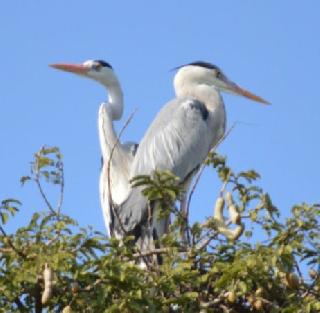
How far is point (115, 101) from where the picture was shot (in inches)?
347

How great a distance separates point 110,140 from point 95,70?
1055 millimetres

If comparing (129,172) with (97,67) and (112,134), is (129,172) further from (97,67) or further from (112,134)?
(97,67)

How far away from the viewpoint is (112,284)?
4.46 metres

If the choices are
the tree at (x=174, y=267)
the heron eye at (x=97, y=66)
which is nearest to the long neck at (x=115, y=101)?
the heron eye at (x=97, y=66)

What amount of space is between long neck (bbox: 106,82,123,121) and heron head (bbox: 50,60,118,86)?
48 mm

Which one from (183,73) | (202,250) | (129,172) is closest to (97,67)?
(183,73)

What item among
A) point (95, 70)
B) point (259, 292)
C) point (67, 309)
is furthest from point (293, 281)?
point (95, 70)

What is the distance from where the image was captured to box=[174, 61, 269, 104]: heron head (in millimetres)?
8781

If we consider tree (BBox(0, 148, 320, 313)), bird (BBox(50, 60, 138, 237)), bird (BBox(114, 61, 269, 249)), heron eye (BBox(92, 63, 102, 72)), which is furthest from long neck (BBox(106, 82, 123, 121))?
tree (BBox(0, 148, 320, 313))

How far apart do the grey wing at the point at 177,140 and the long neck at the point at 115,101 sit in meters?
0.39

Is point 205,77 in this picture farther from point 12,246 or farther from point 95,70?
point 12,246

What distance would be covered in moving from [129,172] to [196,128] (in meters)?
0.57

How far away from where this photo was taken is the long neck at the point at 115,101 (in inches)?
337

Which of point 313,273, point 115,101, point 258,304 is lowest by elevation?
point 258,304
